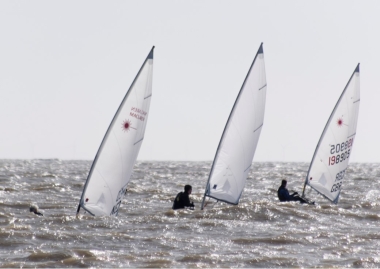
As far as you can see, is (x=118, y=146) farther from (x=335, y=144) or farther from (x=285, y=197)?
(x=335, y=144)

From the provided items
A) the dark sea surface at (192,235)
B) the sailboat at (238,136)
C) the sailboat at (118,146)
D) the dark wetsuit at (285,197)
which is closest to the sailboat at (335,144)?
the dark sea surface at (192,235)

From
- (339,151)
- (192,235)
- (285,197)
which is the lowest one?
(192,235)

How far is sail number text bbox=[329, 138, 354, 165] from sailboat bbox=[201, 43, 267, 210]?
5884 mm

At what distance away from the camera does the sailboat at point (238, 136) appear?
23.3m

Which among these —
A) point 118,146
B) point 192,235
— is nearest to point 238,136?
point 118,146

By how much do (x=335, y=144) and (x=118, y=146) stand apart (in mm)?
11387

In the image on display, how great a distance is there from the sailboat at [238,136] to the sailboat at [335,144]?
5484 millimetres

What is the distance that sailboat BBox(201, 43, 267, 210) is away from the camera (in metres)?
23.3

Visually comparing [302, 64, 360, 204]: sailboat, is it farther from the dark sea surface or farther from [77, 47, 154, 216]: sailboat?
[77, 47, 154, 216]: sailboat

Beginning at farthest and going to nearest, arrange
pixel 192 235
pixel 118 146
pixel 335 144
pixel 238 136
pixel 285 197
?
pixel 335 144 < pixel 285 197 < pixel 238 136 < pixel 118 146 < pixel 192 235

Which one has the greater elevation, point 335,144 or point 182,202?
point 335,144

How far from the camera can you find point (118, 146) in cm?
1995

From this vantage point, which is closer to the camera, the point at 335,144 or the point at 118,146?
the point at 118,146

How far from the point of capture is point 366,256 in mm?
16438
